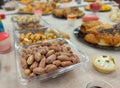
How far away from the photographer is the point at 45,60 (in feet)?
2.16

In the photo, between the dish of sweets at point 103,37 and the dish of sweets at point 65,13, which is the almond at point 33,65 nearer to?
the dish of sweets at point 103,37

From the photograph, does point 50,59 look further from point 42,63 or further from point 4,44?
point 4,44

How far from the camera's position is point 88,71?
75 centimetres

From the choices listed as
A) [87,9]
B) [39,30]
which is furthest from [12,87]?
[87,9]

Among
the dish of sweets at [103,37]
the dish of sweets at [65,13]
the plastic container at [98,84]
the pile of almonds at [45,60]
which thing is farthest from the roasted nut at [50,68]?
the dish of sweets at [65,13]

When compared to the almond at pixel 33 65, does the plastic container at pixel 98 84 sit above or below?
below

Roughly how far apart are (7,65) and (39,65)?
0.24 meters

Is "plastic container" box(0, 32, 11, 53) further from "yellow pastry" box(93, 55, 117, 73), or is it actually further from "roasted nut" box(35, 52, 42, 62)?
"yellow pastry" box(93, 55, 117, 73)

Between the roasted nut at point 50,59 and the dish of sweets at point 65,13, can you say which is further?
the dish of sweets at point 65,13

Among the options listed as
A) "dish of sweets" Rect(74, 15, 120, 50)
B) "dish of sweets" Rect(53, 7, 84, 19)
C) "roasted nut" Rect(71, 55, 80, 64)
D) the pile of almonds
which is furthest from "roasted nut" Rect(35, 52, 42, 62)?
"dish of sweets" Rect(53, 7, 84, 19)

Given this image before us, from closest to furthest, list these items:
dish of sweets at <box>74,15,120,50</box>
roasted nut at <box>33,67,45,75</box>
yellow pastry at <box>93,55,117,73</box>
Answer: roasted nut at <box>33,67,45,75</box> < yellow pastry at <box>93,55,117,73</box> < dish of sweets at <box>74,15,120,50</box>

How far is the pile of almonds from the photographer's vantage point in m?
0.63

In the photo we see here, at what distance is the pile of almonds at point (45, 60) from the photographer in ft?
2.05

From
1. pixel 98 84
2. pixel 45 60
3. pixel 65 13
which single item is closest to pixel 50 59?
pixel 45 60
